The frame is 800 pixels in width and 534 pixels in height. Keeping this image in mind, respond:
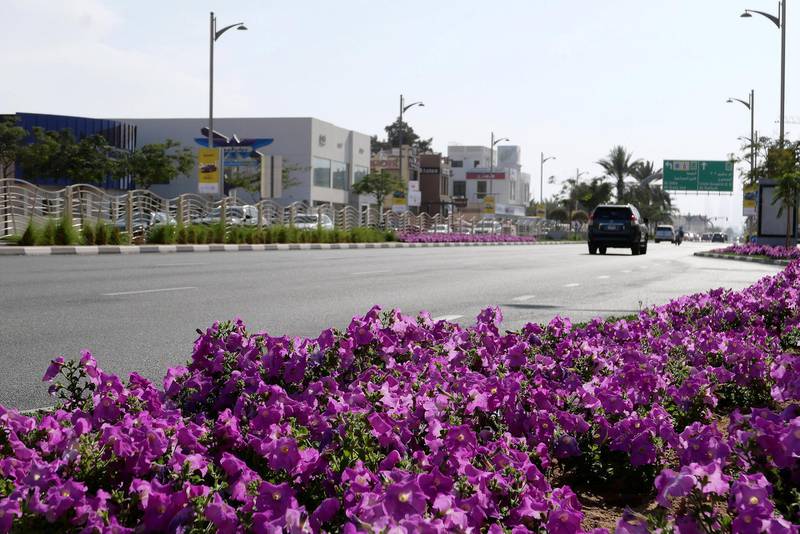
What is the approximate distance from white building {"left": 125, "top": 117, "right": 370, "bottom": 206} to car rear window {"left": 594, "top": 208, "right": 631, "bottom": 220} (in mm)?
44729

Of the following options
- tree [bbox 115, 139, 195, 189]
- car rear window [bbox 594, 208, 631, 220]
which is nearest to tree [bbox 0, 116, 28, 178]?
tree [bbox 115, 139, 195, 189]

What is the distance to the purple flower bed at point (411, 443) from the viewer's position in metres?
2.54

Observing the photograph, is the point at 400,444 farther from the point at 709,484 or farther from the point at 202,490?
the point at 709,484

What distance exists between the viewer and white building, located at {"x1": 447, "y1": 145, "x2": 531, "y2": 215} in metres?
146

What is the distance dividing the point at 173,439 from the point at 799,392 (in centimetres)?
258

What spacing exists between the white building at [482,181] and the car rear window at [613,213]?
9837 centimetres

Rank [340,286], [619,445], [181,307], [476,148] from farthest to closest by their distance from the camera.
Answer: [476,148] < [340,286] < [181,307] < [619,445]

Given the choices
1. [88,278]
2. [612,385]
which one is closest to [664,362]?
[612,385]

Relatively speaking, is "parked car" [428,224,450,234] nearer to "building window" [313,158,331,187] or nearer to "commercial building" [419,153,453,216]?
"building window" [313,158,331,187]

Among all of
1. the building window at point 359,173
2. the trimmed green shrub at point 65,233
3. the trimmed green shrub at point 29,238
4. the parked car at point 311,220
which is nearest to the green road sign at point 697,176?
the building window at point 359,173

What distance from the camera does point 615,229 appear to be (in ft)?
126

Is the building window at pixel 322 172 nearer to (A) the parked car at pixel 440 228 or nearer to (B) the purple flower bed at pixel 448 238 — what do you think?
(A) the parked car at pixel 440 228

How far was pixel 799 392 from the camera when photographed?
4.00 metres

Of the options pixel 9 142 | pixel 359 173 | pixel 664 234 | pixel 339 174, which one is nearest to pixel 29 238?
pixel 9 142
